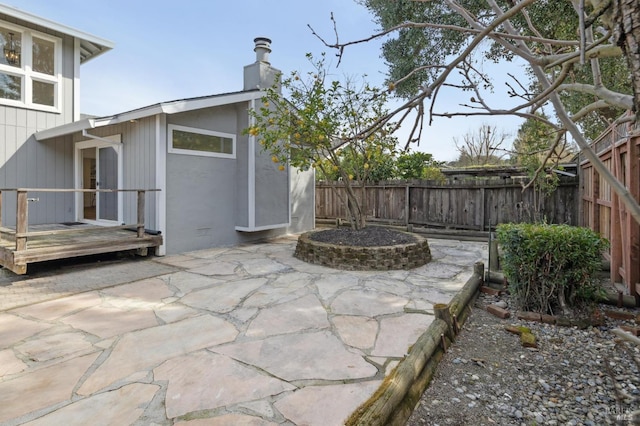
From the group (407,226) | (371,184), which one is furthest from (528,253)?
(371,184)

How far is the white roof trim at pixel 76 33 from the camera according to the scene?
7.11 metres

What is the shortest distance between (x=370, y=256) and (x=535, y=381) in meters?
3.45

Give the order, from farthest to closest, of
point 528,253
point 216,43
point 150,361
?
point 216,43, point 528,253, point 150,361

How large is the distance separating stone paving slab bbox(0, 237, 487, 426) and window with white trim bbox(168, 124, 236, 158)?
270 cm

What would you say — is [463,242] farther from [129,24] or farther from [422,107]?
[129,24]

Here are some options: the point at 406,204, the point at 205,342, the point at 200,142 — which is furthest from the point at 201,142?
the point at 406,204

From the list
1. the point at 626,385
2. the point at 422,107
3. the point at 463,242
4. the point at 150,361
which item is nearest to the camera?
the point at 422,107

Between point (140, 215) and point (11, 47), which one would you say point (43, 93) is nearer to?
point (11, 47)

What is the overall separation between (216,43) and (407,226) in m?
8.46

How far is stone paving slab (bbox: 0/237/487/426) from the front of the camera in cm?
207

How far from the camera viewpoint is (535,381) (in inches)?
90.9

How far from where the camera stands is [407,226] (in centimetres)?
1016

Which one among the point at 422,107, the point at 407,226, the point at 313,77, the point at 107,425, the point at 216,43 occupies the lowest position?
the point at 107,425

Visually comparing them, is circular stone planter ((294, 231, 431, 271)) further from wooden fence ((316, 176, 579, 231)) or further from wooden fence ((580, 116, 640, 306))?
wooden fence ((580, 116, 640, 306))
